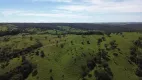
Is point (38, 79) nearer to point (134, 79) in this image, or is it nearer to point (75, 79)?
point (75, 79)

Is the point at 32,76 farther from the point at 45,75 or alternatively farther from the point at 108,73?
the point at 108,73

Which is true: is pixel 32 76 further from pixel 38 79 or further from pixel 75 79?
pixel 75 79

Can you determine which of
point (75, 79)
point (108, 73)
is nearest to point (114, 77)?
point (108, 73)

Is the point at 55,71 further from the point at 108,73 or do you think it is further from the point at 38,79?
the point at 108,73

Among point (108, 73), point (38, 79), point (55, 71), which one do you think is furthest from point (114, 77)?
point (38, 79)

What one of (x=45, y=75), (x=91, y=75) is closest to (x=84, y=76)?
(x=91, y=75)

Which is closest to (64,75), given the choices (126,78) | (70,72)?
(70,72)
